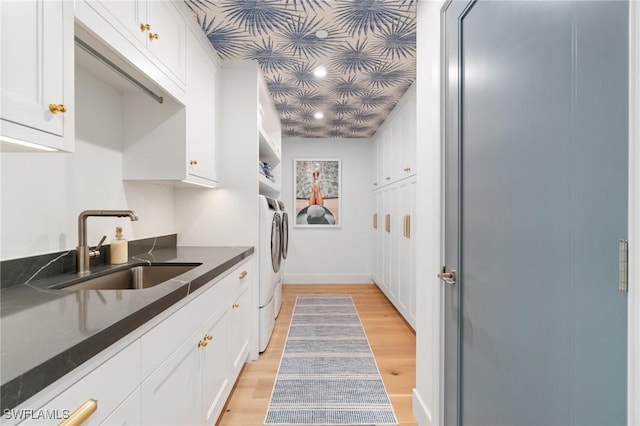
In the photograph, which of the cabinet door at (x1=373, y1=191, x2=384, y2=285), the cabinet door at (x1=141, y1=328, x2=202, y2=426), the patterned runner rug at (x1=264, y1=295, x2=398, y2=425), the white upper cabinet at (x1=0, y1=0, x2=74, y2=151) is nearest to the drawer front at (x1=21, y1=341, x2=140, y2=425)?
the cabinet door at (x1=141, y1=328, x2=202, y2=426)

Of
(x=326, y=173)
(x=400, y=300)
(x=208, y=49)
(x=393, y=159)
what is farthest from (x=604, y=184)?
(x=326, y=173)

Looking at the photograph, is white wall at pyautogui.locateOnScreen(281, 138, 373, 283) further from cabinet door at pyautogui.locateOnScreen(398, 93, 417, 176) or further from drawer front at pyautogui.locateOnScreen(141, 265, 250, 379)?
drawer front at pyautogui.locateOnScreen(141, 265, 250, 379)

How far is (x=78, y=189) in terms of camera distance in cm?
142

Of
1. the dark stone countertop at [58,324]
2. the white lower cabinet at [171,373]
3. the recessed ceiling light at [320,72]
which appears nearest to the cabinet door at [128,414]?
the white lower cabinet at [171,373]

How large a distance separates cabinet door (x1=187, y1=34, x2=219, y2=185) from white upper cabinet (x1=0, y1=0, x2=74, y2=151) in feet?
2.84

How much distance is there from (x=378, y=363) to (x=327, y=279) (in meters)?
2.65

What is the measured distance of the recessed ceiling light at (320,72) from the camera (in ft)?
8.57

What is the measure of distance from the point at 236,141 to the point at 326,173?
8.68ft

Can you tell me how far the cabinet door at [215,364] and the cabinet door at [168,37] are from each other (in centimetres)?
134

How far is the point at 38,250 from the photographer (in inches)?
47.1

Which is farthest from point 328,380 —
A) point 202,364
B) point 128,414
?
point 128,414

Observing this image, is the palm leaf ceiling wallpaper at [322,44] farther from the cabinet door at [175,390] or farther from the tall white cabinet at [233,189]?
the cabinet door at [175,390]

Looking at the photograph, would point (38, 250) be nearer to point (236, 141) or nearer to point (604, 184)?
point (236, 141)

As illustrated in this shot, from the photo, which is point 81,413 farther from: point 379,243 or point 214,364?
point 379,243
